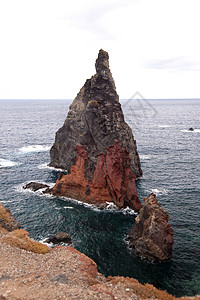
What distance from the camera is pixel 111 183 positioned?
178 feet

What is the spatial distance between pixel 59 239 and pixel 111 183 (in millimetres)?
18871

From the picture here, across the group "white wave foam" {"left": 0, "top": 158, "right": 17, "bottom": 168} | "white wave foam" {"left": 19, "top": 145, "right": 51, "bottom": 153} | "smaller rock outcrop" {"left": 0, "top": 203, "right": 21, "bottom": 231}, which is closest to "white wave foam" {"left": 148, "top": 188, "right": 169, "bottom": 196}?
"smaller rock outcrop" {"left": 0, "top": 203, "right": 21, "bottom": 231}

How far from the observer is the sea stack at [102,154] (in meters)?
53.5

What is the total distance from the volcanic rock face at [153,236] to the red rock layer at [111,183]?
12.4 m

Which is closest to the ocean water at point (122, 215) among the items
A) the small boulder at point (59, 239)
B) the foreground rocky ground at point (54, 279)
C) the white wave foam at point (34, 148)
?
the small boulder at point (59, 239)

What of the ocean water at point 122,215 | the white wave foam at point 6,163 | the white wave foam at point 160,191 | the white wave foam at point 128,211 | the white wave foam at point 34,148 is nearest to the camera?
the ocean water at point 122,215

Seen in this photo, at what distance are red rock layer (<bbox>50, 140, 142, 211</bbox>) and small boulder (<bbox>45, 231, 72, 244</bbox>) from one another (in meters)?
15.2

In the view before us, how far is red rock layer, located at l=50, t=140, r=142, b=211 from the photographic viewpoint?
173 ft

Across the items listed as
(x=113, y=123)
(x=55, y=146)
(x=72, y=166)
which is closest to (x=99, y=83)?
(x=113, y=123)

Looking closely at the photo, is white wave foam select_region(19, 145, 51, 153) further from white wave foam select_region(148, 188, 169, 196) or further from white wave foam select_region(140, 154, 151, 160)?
white wave foam select_region(148, 188, 169, 196)

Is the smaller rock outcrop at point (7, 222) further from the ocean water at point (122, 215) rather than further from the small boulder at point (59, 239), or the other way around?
the ocean water at point (122, 215)

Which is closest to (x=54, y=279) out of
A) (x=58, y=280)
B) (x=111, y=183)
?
(x=58, y=280)

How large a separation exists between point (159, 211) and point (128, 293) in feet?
61.5

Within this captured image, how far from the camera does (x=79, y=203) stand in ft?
181
